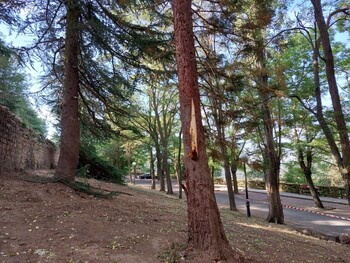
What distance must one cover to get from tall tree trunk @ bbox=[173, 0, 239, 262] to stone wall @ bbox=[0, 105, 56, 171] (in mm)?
5153

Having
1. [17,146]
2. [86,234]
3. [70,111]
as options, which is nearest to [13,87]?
[17,146]

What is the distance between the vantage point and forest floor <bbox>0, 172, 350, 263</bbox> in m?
3.35

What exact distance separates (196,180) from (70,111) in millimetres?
4386

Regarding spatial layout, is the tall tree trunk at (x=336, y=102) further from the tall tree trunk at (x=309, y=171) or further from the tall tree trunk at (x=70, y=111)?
the tall tree trunk at (x=309, y=171)

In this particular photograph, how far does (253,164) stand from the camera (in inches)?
184

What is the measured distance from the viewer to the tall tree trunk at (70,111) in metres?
6.60

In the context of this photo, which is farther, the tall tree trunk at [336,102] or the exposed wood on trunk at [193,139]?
the tall tree trunk at [336,102]

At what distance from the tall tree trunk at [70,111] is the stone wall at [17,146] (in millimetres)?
1487

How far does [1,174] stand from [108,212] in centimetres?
327

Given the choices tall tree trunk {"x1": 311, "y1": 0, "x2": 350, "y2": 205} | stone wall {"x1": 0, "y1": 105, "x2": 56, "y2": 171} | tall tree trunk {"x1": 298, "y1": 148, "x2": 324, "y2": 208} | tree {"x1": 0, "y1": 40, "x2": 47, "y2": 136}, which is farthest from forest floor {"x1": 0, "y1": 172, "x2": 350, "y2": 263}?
tall tree trunk {"x1": 298, "y1": 148, "x2": 324, "y2": 208}

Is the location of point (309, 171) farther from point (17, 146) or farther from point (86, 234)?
point (86, 234)

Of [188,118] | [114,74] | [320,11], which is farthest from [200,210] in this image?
[320,11]

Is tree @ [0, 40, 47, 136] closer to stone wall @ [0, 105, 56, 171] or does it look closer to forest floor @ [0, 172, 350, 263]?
stone wall @ [0, 105, 56, 171]

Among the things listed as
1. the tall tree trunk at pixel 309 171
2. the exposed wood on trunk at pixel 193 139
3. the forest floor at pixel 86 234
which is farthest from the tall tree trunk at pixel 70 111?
the tall tree trunk at pixel 309 171
